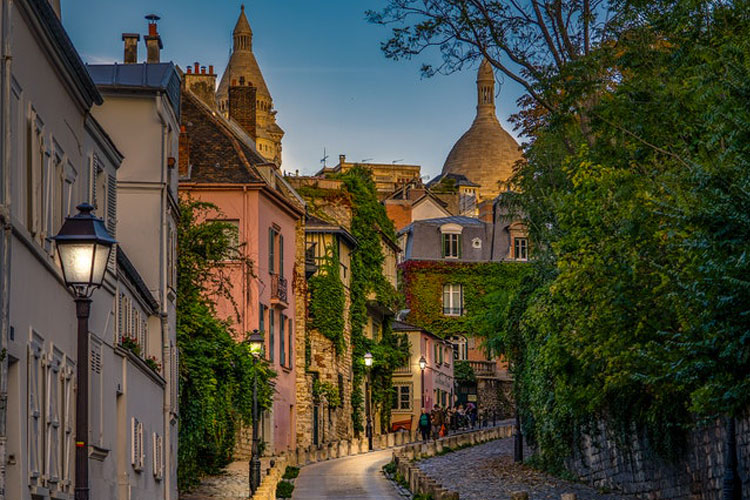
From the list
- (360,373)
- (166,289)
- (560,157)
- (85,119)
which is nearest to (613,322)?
(166,289)

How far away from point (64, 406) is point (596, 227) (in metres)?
13.7

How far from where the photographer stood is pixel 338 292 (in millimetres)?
57281

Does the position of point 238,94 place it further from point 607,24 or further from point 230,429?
point 607,24

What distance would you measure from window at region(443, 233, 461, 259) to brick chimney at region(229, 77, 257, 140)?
36.2 metres

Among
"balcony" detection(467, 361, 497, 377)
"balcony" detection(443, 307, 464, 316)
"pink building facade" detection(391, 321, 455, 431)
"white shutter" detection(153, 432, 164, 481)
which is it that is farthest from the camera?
"balcony" detection(467, 361, 497, 377)

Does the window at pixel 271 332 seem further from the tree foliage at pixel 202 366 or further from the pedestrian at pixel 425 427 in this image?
the pedestrian at pixel 425 427

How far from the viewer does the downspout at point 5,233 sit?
42.1ft

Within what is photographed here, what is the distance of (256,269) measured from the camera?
156 feet

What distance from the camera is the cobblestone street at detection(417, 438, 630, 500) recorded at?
34.2 meters

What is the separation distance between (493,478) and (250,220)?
12851 millimetres

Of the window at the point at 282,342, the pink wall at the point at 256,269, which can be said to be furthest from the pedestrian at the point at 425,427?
the window at the point at 282,342

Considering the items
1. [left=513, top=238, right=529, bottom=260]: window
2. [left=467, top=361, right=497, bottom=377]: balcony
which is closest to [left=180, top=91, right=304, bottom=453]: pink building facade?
[left=467, top=361, right=497, bottom=377]: balcony

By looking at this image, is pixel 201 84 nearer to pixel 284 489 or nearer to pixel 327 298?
pixel 327 298

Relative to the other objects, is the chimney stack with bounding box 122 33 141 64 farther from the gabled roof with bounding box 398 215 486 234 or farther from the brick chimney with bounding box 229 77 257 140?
the gabled roof with bounding box 398 215 486 234
